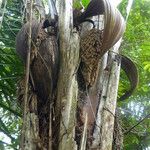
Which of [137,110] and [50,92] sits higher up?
[137,110]

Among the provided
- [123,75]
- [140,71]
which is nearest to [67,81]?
[123,75]

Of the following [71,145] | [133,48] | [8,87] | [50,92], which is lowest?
[71,145]

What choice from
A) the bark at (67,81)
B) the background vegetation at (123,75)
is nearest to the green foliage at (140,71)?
the background vegetation at (123,75)

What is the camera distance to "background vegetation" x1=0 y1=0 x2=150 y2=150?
3297 millimetres

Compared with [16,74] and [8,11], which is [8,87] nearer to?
[16,74]

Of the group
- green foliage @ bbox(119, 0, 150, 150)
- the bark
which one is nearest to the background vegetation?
green foliage @ bbox(119, 0, 150, 150)

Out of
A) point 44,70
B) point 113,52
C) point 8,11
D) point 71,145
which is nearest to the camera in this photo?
point 71,145

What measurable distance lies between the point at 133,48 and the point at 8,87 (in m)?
1.93

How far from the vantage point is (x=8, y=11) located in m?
3.74

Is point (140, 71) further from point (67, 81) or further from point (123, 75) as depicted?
point (67, 81)

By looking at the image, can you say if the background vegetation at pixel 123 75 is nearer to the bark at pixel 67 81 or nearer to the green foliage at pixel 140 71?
the green foliage at pixel 140 71

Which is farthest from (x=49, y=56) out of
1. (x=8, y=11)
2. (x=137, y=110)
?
(x=137, y=110)

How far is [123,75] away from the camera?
4395 millimetres

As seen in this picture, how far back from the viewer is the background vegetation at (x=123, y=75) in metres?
Result: 3.30
